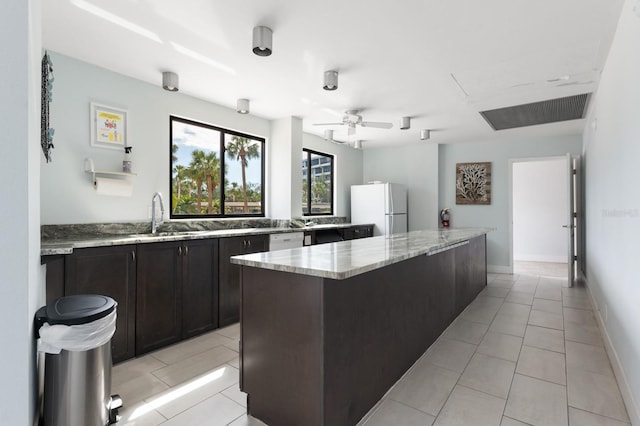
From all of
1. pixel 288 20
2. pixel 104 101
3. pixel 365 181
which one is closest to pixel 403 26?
pixel 288 20

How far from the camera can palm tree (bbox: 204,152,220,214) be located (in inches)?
162

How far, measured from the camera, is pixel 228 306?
3.41 m

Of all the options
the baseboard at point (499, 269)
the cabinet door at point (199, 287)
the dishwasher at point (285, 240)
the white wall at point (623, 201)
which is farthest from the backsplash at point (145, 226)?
the baseboard at point (499, 269)

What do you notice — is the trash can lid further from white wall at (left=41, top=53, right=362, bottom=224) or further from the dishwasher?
the dishwasher

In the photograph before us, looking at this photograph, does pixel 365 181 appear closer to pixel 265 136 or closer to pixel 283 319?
pixel 265 136

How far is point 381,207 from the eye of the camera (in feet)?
20.0

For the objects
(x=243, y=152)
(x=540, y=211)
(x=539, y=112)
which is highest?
(x=539, y=112)

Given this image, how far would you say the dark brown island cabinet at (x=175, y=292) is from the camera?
272cm

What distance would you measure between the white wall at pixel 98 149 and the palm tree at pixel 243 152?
2.40 feet

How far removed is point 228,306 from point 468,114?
402 cm

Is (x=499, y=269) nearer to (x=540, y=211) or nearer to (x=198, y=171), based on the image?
(x=540, y=211)

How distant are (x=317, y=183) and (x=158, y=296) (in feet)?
12.7

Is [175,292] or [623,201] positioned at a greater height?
[623,201]

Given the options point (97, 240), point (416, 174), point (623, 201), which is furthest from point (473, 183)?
point (97, 240)
